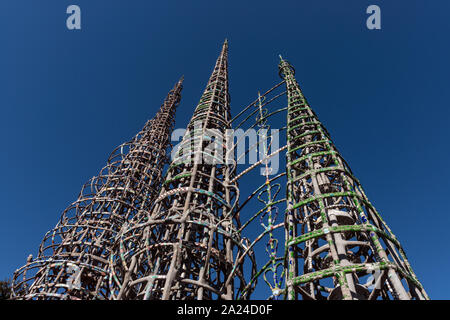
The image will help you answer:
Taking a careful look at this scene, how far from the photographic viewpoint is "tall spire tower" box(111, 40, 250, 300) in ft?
30.7

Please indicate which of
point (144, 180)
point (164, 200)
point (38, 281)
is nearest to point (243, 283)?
point (164, 200)

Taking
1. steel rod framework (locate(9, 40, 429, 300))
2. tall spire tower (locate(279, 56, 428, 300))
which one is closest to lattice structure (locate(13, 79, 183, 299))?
steel rod framework (locate(9, 40, 429, 300))

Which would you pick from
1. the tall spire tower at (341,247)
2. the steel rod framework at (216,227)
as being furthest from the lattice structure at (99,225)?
the tall spire tower at (341,247)

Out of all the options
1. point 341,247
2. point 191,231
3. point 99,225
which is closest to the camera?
point 341,247

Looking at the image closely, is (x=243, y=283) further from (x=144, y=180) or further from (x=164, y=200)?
(x=144, y=180)

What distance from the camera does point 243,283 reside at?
10930 mm

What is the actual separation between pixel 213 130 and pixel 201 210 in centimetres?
721

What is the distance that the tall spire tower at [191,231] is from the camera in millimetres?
9352

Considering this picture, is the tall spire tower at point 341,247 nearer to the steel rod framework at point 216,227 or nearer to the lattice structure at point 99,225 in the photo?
the steel rod framework at point 216,227

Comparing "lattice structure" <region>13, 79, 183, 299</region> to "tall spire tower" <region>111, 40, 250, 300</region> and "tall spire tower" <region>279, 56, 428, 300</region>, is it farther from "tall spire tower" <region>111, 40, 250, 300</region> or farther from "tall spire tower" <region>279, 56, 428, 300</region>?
"tall spire tower" <region>279, 56, 428, 300</region>

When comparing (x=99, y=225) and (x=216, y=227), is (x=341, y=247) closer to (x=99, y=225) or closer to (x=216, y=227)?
(x=216, y=227)

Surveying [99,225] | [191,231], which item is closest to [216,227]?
[191,231]

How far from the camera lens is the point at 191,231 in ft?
38.4

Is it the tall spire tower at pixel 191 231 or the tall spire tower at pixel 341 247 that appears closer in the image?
the tall spire tower at pixel 341 247
